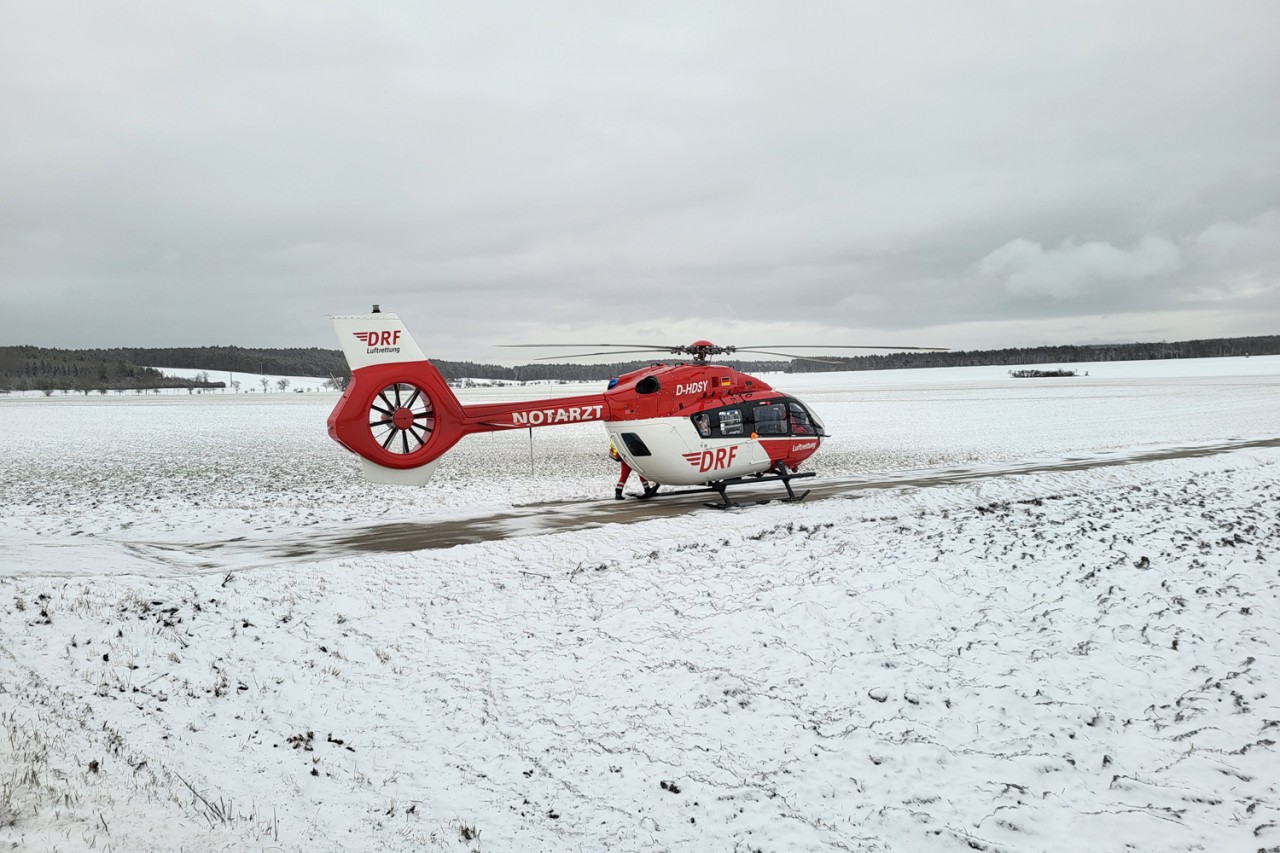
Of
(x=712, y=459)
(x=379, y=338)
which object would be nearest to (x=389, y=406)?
(x=379, y=338)

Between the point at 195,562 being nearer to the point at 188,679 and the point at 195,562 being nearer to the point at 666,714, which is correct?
the point at 188,679

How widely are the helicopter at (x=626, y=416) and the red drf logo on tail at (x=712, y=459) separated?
24mm

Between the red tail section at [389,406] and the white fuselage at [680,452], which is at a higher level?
the red tail section at [389,406]

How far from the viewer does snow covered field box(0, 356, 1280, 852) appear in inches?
233

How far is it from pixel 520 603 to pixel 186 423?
49295 mm

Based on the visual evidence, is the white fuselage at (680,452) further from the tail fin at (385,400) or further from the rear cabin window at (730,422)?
the tail fin at (385,400)

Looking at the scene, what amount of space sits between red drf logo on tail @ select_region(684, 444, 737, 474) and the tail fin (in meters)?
5.56

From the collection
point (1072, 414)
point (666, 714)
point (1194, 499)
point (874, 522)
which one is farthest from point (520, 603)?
point (1072, 414)

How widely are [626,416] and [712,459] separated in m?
2.31

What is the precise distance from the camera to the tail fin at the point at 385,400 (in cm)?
1342

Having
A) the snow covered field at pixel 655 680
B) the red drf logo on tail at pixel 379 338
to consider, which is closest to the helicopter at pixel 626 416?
the red drf logo on tail at pixel 379 338

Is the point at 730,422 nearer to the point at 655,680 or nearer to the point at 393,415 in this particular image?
the point at 393,415

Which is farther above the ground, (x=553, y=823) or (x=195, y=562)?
(x=195, y=562)

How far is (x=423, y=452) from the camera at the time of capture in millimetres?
14039
